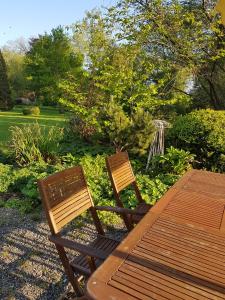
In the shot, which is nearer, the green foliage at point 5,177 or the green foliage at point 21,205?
the green foliage at point 21,205

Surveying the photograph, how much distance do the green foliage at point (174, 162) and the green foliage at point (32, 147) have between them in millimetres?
2127

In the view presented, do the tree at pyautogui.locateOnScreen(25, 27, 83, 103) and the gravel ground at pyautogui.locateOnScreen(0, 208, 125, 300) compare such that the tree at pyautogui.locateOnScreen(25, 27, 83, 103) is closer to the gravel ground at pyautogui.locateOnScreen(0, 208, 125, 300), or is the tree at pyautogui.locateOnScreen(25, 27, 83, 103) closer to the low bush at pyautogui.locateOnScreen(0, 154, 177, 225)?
the low bush at pyautogui.locateOnScreen(0, 154, 177, 225)

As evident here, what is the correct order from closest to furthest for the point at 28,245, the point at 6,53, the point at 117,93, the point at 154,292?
the point at 154,292 < the point at 28,245 < the point at 117,93 < the point at 6,53

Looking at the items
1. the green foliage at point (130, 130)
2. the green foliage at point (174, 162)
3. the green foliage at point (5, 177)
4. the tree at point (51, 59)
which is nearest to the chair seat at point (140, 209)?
the green foliage at point (174, 162)

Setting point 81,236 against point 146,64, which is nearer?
point 81,236

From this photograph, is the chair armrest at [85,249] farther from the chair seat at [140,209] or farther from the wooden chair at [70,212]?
the chair seat at [140,209]

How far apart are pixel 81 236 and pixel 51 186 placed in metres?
1.45

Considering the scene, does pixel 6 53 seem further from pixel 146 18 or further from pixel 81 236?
pixel 81 236

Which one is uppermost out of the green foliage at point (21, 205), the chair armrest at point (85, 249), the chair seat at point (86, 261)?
the chair armrest at point (85, 249)

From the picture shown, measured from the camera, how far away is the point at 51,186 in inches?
86.4

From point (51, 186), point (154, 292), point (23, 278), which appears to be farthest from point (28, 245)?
point (154, 292)

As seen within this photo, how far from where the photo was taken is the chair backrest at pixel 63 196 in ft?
6.91

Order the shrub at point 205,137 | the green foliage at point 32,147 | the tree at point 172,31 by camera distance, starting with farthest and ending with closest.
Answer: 1. the tree at point 172,31
2. the green foliage at point 32,147
3. the shrub at point 205,137

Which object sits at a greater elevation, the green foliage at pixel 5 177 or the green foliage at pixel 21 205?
the green foliage at pixel 5 177
